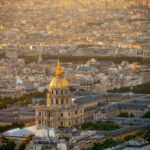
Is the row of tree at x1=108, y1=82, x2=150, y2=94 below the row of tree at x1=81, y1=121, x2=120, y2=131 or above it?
below

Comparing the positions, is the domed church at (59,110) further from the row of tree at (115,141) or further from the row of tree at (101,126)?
the row of tree at (115,141)

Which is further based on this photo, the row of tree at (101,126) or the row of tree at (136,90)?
the row of tree at (136,90)

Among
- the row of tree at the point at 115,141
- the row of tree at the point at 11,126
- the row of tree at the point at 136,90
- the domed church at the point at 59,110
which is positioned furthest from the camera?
the row of tree at the point at 136,90

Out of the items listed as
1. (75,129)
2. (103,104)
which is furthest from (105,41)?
(75,129)

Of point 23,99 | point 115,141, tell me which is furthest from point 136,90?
point 115,141

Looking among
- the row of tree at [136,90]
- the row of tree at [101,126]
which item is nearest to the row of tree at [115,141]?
the row of tree at [101,126]

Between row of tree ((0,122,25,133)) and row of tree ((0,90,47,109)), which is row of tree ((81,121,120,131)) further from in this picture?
row of tree ((0,90,47,109))

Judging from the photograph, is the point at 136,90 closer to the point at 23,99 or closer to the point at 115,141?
the point at 23,99

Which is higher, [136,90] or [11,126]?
[11,126]

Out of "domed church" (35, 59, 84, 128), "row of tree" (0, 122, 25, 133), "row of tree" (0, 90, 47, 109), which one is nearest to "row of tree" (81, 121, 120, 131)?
"domed church" (35, 59, 84, 128)
